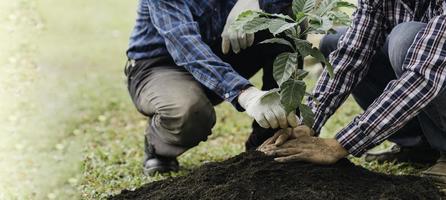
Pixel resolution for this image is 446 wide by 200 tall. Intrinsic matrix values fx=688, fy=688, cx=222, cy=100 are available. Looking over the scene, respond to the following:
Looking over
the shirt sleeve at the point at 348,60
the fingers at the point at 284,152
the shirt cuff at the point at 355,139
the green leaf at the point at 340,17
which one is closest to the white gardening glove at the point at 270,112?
the fingers at the point at 284,152

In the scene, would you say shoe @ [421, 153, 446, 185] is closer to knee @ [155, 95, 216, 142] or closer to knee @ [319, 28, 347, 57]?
knee @ [319, 28, 347, 57]

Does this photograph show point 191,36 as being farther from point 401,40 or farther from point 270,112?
point 401,40

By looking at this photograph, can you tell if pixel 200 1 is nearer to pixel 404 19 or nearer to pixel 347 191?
pixel 404 19

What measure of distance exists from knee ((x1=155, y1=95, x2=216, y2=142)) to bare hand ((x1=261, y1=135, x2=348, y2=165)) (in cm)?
67

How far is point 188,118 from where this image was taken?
11.6ft

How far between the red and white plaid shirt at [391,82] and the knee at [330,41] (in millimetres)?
314

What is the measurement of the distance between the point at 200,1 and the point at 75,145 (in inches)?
62.1

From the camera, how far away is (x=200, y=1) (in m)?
3.68

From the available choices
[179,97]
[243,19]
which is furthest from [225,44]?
[243,19]

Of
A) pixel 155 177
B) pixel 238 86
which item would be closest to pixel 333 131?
pixel 155 177

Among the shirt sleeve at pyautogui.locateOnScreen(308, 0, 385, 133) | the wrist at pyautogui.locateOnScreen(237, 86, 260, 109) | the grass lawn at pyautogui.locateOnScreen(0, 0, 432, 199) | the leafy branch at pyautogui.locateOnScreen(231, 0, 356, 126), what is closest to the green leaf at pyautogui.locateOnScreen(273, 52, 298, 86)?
the leafy branch at pyautogui.locateOnScreen(231, 0, 356, 126)

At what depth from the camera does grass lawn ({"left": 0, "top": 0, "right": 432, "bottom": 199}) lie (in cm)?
378

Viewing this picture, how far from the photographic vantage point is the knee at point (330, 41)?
3.62 metres

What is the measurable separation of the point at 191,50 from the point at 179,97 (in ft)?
1.11
